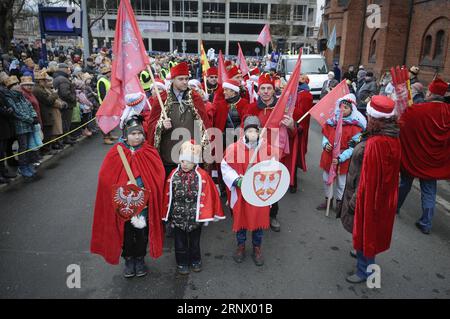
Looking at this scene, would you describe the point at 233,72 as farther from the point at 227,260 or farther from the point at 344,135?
the point at 227,260

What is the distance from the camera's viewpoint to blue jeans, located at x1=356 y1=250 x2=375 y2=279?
12.9ft

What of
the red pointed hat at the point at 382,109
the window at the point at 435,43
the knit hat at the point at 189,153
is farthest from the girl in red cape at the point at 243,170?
the window at the point at 435,43

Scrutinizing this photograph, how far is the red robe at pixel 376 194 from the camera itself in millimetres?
3627

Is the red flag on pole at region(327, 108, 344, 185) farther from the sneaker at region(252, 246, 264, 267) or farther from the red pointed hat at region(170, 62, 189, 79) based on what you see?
the red pointed hat at region(170, 62, 189, 79)

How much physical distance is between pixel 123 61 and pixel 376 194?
3.13 m

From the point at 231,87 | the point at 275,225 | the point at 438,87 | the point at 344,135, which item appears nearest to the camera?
the point at 438,87

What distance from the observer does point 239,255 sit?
14.4 ft

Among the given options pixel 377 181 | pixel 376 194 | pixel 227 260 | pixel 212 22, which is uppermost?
pixel 212 22

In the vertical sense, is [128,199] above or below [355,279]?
above

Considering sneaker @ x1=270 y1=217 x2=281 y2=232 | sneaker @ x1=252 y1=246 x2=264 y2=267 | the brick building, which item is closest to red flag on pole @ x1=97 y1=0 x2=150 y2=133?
sneaker @ x1=252 y1=246 x2=264 y2=267

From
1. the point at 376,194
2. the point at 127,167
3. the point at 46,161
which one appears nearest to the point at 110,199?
the point at 127,167

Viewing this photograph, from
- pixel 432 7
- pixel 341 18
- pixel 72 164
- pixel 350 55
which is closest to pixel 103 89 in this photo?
pixel 72 164

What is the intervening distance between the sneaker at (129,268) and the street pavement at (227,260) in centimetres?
7

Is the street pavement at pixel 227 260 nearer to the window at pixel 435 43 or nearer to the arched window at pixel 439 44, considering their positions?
the window at pixel 435 43
